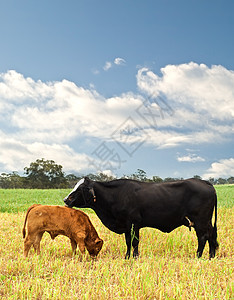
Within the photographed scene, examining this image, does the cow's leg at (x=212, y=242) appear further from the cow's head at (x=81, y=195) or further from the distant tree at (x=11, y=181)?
the distant tree at (x=11, y=181)

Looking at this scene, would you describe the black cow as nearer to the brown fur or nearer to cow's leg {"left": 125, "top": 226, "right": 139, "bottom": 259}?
cow's leg {"left": 125, "top": 226, "right": 139, "bottom": 259}

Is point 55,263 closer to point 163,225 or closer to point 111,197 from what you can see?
point 111,197

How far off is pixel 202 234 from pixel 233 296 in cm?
237

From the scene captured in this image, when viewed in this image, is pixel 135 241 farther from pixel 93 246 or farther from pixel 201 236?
pixel 201 236

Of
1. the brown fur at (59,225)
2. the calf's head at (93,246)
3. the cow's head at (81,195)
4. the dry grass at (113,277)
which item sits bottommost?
the dry grass at (113,277)

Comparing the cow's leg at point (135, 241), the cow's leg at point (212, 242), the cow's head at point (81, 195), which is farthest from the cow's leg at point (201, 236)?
the cow's head at point (81, 195)

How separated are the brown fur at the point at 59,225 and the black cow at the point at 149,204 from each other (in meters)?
0.50

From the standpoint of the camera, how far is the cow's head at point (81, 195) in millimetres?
7105

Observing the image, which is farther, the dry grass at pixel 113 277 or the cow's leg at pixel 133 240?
the cow's leg at pixel 133 240

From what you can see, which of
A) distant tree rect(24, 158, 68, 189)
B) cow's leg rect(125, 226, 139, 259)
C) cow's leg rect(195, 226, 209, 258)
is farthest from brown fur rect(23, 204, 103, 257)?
distant tree rect(24, 158, 68, 189)

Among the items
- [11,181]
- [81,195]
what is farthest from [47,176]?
[81,195]

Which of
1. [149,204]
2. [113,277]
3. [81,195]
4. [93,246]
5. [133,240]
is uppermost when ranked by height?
[81,195]

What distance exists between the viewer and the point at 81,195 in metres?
7.16

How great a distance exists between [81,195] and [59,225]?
0.85 metres
